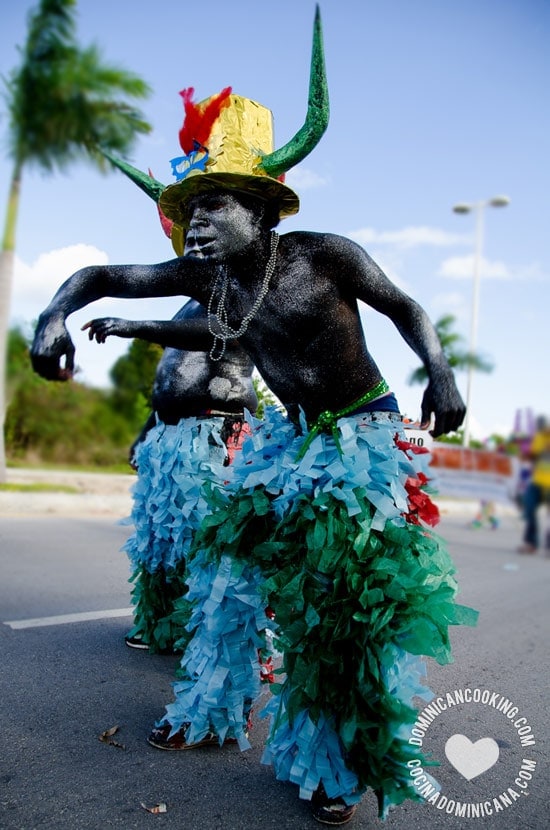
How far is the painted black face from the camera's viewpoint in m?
2.20

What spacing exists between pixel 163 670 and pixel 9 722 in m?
0.83

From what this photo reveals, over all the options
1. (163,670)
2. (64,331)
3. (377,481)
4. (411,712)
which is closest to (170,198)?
(64,331)

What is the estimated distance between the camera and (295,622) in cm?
205

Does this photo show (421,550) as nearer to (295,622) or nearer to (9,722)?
(295,622)

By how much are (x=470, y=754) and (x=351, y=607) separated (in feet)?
3.56

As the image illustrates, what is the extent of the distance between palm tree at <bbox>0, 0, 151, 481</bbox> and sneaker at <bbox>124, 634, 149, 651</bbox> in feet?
19.5

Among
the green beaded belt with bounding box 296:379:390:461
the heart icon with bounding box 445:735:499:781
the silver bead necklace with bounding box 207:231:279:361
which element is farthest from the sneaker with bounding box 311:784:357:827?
the silver bead necklace with bounding box 207:231:279:361

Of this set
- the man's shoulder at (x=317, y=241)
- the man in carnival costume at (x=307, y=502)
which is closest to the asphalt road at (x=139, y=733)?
the man in carnival costume at (x=307, y=502)

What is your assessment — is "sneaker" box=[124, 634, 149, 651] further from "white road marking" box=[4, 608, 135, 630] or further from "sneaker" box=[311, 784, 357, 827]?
"sneaker" box=[311, 784, 357, 827]

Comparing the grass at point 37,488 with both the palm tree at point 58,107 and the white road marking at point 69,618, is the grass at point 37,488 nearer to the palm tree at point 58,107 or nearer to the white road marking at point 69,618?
the palm tree at point 58,107

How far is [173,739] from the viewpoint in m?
2.45

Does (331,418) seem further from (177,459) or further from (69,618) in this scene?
(69,618)

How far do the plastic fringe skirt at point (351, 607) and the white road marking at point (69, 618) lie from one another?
204cm

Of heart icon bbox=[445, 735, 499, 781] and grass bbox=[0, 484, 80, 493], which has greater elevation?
grass bbox=[0, 484, 80, 493]
